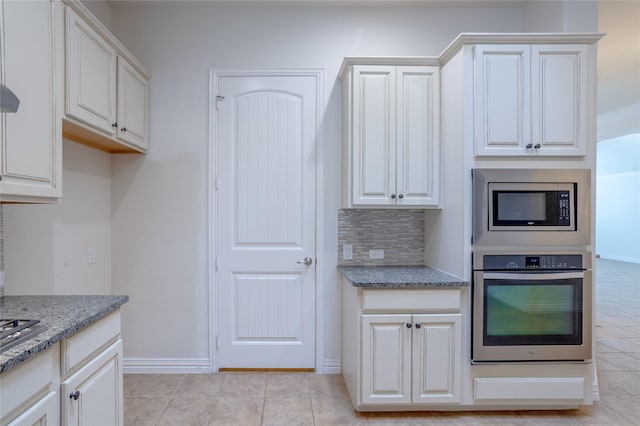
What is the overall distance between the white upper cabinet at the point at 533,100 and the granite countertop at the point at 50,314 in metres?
2.28

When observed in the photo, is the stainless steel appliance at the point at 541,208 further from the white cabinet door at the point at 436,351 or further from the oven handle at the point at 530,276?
the white cabinet door at the point at 436,351

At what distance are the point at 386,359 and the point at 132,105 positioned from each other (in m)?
2.50

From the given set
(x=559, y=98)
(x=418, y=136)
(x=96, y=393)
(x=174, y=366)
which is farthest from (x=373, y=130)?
(x=174, y=366)

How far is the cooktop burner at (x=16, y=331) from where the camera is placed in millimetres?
1182

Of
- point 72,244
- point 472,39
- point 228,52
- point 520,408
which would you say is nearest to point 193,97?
point 228,52

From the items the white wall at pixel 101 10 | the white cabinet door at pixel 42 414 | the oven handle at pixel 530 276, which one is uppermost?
the white wall at pixel 101 10

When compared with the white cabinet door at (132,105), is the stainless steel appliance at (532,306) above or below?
below

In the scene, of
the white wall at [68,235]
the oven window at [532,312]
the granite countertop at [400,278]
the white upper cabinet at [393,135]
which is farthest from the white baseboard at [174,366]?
the white upper cabinet at [393,135]

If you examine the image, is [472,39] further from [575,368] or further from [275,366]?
[275,366]

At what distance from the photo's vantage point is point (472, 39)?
7.27 feet

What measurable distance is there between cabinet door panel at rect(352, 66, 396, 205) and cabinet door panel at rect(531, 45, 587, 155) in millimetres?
909

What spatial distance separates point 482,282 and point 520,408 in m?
0.90

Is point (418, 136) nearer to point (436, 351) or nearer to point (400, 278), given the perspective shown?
point (400, 278)

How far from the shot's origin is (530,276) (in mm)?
2203
